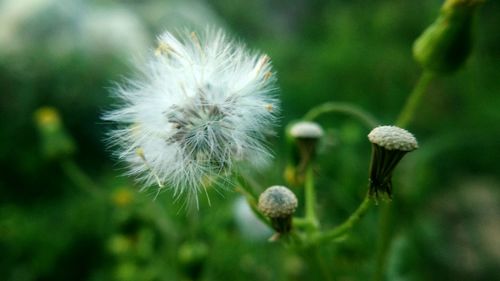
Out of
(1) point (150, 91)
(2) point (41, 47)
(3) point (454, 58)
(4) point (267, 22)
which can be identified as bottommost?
(2) point (41, 47)

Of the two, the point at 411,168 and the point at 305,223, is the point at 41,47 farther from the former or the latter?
the point at 305,223

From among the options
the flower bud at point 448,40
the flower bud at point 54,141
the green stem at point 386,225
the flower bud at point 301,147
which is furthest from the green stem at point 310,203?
the flower bud at point 54,141

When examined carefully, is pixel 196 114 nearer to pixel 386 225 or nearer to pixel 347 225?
pixel 347 225

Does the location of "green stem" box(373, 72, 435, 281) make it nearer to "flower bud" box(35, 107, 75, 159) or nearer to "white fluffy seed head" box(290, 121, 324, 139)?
"white fluffy seed head" box(290, 121, 324, 139)

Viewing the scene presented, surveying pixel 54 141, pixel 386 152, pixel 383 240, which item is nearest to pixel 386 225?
pixel 383 240

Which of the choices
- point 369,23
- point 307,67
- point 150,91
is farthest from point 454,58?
point 369,23

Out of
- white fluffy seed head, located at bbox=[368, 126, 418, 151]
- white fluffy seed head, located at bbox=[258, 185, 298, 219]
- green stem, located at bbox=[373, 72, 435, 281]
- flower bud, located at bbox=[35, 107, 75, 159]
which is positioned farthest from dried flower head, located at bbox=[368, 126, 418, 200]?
flower bud, located at bbox=[35, 107, 75, 159]
